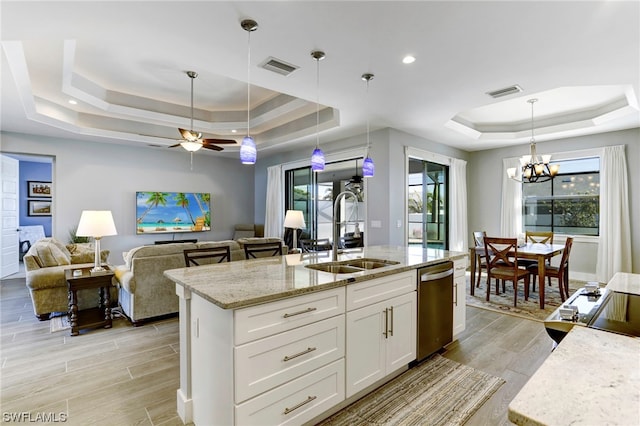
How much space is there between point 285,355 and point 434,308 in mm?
1641

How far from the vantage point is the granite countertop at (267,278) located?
5.51ft

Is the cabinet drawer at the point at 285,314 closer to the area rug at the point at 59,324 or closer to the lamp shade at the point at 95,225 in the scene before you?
the lamp shade at the point at 95,225

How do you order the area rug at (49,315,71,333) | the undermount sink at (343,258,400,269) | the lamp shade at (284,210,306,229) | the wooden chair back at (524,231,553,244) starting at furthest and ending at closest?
1. the wooden chair back at (524,231,553,244)
2. the lamp shade at (284,210,306,229)
3. the area rug at (49,315,71,333)
4. the undermount sink at (343,258,400,269)

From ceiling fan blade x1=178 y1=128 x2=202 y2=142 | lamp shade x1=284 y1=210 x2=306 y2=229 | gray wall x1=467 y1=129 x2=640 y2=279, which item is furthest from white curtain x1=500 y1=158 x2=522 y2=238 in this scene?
ceiling fan blade x1=178 y1=128 x2=202 y2=142

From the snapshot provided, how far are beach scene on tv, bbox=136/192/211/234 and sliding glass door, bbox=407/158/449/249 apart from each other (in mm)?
4887

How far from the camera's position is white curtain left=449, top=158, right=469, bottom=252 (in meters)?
6.85

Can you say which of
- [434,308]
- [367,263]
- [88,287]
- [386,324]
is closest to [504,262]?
[434,308]

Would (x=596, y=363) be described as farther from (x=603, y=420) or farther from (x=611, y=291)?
(x=611, y=291)

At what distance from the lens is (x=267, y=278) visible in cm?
208

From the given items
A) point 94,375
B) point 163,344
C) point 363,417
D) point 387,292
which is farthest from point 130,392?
point 387,292

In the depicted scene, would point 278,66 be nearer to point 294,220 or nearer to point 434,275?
point 294,220

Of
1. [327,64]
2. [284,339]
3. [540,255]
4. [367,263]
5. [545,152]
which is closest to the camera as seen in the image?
[284,339]

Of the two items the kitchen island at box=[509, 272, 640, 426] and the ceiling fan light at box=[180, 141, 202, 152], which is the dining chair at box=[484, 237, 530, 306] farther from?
the ceiling fan light at box=[180, 141, 202, 152]

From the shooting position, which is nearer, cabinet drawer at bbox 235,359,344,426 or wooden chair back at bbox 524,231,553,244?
cabinet drawer at bbox 235,359,344,426
